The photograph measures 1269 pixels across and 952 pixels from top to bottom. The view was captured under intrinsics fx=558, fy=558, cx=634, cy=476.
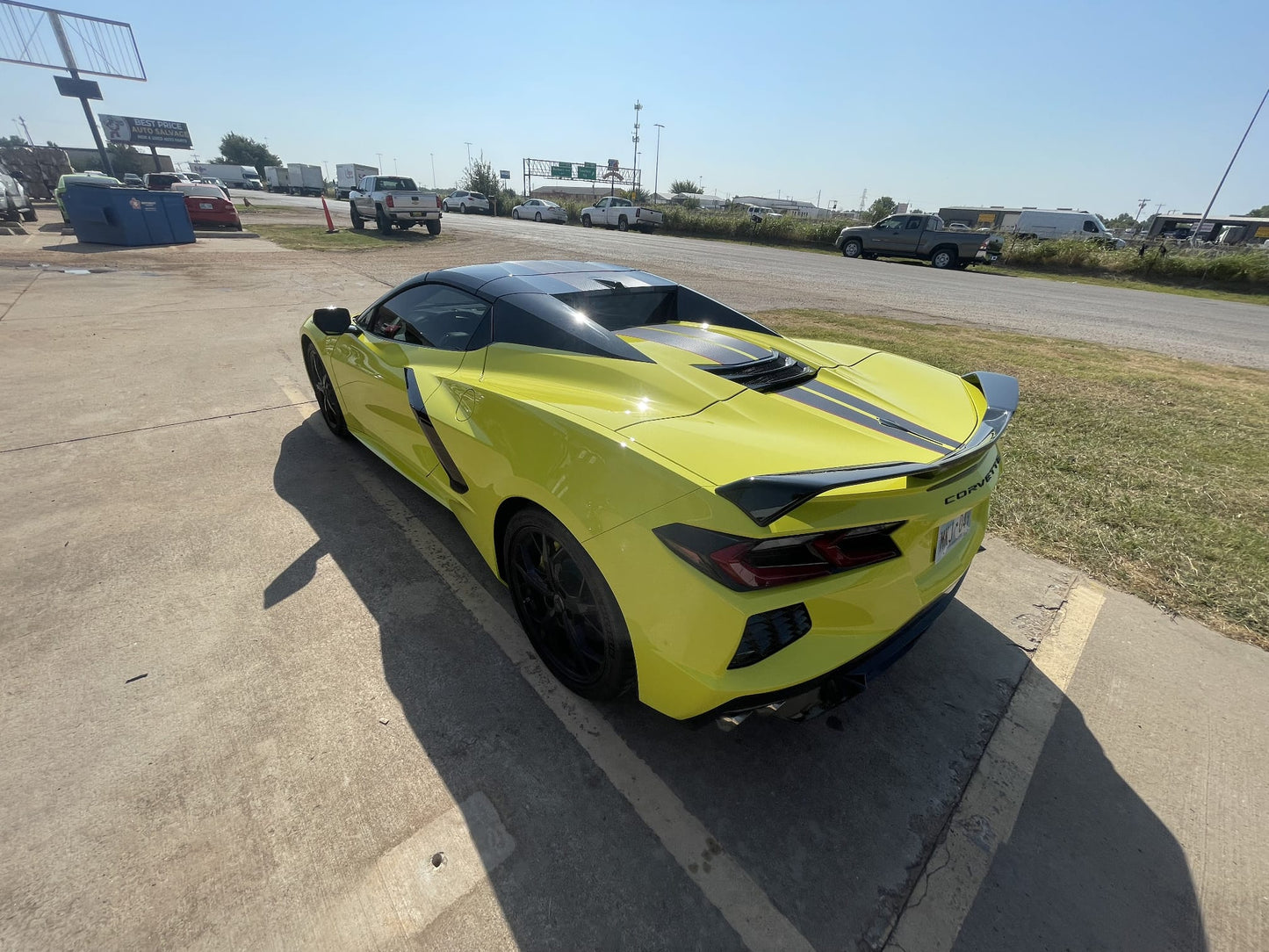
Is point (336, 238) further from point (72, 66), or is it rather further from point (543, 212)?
point (72, 66)

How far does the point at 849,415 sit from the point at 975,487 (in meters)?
0.47

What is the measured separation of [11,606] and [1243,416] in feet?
29.0

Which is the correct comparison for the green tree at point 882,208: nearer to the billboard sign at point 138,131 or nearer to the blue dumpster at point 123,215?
the blue dumpster at point 123,215

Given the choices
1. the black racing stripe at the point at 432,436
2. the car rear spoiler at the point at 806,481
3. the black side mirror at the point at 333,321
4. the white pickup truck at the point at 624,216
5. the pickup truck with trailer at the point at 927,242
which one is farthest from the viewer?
the white pickup truck at the point at 624,216

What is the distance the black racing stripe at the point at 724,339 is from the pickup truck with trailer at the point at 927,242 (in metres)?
21.6

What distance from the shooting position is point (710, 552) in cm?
149

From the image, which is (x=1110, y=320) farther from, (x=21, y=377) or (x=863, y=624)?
(x=21, y=377)

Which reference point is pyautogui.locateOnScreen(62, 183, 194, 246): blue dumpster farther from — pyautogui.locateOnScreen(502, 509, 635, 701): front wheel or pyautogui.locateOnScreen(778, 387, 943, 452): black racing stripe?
pyautogui.locateOnScreen(778, 387, 943, 452): black racing stripe

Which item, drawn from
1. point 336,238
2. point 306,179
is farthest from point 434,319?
point 306,179

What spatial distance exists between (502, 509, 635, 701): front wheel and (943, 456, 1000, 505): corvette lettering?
108cm

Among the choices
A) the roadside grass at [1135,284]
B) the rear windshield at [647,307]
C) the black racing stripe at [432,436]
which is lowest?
the roadside grass at [1135,284]

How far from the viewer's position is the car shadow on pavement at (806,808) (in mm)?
1524

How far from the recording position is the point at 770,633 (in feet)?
4.93

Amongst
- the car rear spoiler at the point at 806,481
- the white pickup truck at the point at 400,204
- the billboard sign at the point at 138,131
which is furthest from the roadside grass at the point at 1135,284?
the billboard sign at the point at 138,131
